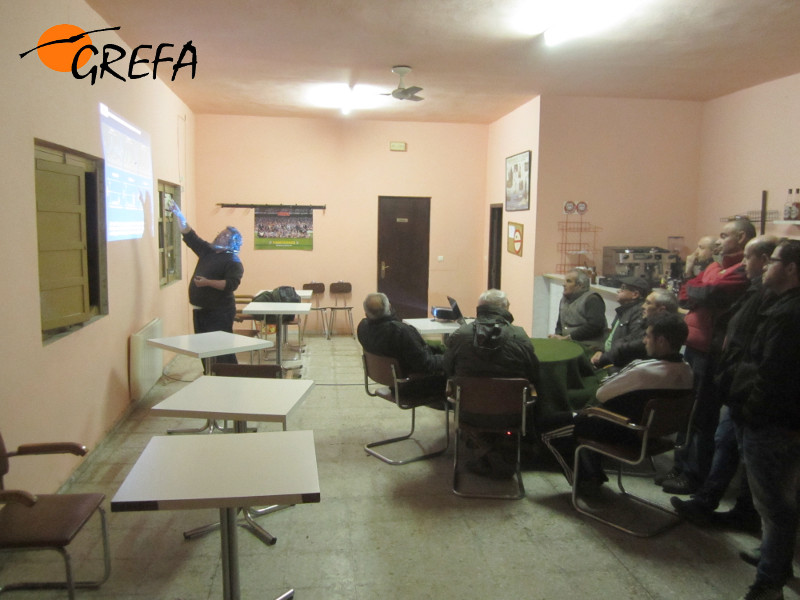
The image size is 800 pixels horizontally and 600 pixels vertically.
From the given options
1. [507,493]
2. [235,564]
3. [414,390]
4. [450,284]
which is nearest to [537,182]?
[450,284]

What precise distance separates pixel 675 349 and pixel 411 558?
1654 millimetres

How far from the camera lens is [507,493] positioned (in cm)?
351

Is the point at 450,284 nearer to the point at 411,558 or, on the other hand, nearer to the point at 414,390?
the point at 414,390

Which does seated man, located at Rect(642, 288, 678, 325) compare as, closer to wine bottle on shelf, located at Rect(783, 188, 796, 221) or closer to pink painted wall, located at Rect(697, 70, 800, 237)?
wine bottle on shelf, located at Rect(783, 188, 796, 221)

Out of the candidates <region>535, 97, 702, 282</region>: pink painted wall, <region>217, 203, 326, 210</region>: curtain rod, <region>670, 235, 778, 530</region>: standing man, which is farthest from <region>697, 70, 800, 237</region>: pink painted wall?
<region>217, 203, 326, 210</region>: curtain rod

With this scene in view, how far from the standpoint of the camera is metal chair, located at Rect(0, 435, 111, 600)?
2.09 m

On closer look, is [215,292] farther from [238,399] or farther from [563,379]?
[563,379]

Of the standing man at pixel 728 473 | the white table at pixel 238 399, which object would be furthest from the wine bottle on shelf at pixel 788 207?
the white table at pixel 238 399

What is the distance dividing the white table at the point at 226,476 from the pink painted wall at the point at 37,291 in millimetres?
1091

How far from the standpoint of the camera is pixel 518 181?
23.2ft

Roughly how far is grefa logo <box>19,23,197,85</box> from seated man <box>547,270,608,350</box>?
359 centimetres

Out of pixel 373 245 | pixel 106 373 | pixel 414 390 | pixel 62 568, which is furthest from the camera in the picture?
pixel 373 245

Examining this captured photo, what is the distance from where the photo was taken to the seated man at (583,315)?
461cm

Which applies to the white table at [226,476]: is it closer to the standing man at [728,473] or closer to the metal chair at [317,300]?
the standing man at [728,473]
